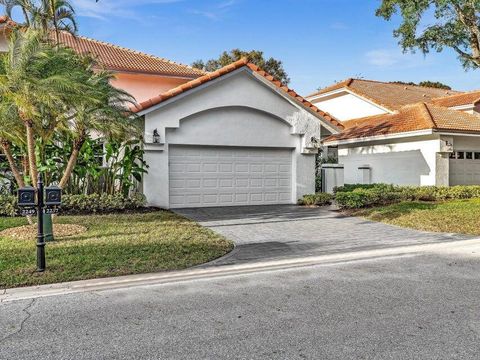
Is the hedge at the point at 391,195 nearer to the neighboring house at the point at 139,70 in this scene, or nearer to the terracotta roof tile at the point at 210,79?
the terracotta roof tile at the point at 210,79

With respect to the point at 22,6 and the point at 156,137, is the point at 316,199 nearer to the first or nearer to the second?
the point at 156,137

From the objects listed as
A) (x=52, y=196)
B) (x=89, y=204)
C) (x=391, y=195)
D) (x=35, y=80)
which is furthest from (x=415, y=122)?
(x=52, y=196)

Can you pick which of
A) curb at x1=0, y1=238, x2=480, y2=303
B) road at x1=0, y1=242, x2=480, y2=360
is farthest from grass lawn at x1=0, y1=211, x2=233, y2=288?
road at x1=0, y1=242, x2=480, y2=360

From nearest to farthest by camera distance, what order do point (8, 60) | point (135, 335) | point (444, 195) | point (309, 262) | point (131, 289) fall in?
point (135, 335) < point (131, 289) < point (309, 262) < point (8, 60) < point (444, 195)

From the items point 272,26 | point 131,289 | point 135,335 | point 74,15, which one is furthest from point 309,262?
point 272,26

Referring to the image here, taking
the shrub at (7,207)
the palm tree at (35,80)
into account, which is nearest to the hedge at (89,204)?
the shrub at (7,207)

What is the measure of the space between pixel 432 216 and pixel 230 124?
7078mm

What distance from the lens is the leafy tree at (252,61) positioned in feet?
130

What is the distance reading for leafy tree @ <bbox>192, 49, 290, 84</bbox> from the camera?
39500mm

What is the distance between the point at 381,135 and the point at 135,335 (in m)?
18.0

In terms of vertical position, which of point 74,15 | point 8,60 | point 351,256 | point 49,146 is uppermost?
point 74,15

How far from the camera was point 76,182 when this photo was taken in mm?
12859

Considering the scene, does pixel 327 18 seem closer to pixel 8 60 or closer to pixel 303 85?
pixel 8 60

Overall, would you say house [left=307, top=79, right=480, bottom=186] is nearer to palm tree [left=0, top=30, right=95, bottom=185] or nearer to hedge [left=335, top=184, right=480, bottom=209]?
hedge [left=335, top=184, right=480, bottom=209]
